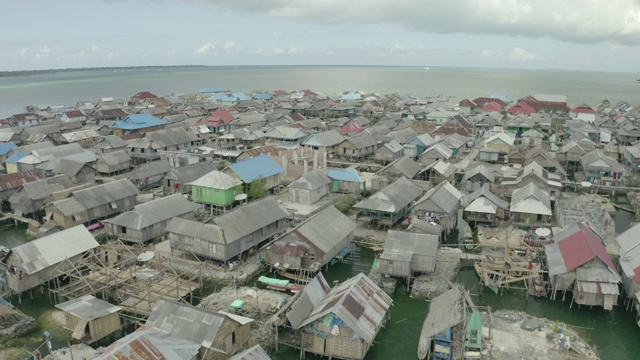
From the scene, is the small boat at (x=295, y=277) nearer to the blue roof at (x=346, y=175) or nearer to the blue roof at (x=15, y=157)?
the blue roof at (x=346, y=175)

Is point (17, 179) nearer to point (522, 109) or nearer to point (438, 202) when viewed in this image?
point (438, 202)

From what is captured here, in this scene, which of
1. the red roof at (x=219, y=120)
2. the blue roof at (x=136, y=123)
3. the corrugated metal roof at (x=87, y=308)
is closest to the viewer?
the corrugated metal roof at (x=87, y=308)

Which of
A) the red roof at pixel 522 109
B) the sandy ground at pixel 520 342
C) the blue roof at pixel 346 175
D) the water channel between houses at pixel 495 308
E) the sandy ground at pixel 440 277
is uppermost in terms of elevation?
the red roof at pixel 522 109

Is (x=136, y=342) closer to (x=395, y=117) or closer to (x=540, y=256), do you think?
(x=540, y=256)

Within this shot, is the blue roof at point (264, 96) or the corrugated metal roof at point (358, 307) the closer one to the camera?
the corrugated metal roof at point (358, 307)

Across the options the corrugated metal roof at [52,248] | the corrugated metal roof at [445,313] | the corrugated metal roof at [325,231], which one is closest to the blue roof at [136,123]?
the corrugated metal roof at [52,248]

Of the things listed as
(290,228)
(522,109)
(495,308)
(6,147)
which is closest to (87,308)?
(290,228)
